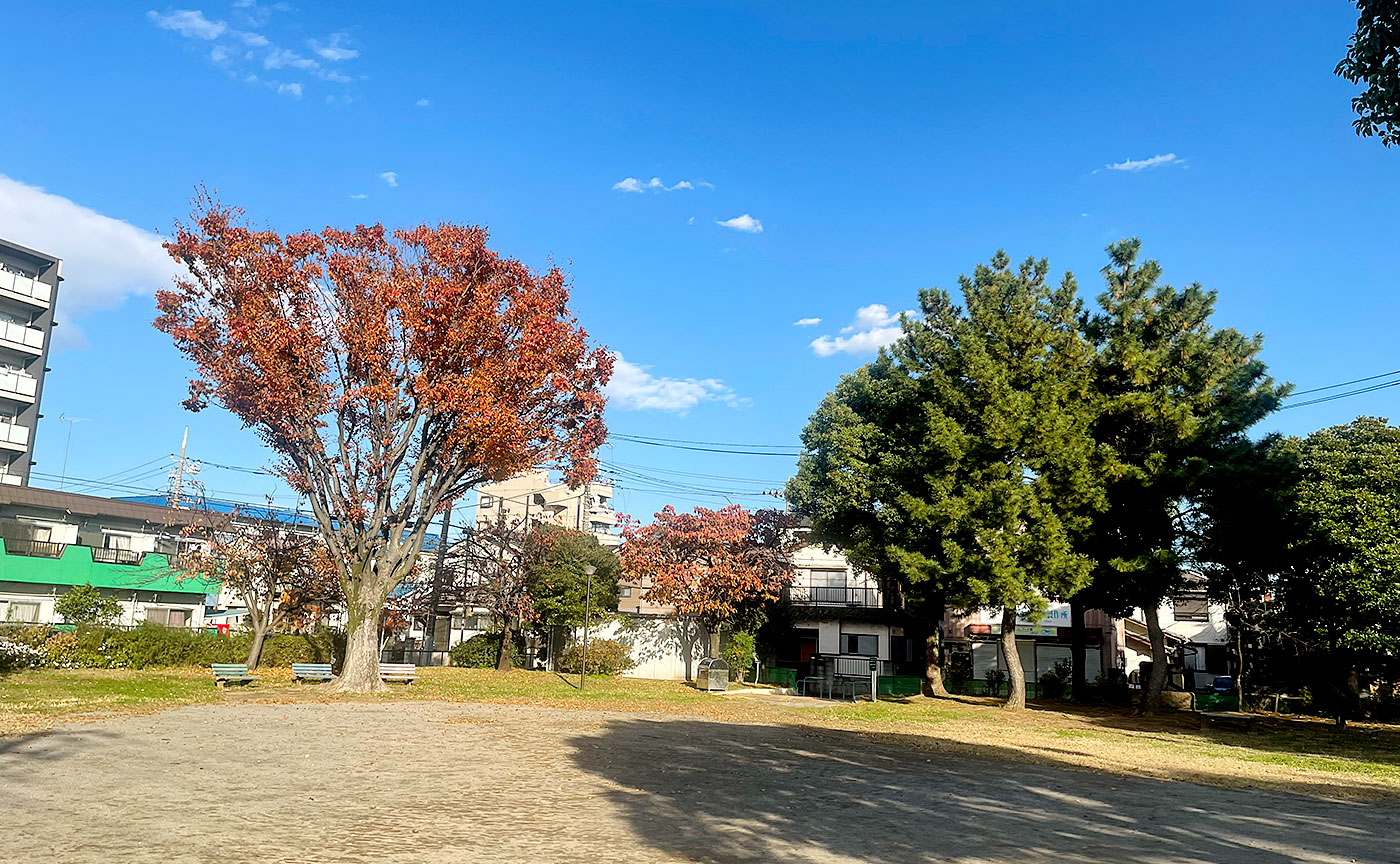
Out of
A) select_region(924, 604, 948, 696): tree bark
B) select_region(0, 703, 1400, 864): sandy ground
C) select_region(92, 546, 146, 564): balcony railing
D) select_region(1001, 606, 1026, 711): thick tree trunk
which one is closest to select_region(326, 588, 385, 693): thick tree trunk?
select_region(0, 703, 1400, 864): sandy ground

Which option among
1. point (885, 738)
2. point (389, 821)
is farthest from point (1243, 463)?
point (389, 821)

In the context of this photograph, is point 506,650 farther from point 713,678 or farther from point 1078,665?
point 1078,665

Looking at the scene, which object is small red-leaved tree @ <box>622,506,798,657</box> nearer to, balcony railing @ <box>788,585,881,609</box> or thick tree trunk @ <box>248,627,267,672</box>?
balcony railing @ <box>788,585,881,609</box>

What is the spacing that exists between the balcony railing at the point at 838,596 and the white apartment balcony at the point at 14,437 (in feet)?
137

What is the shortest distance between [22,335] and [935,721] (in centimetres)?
5197

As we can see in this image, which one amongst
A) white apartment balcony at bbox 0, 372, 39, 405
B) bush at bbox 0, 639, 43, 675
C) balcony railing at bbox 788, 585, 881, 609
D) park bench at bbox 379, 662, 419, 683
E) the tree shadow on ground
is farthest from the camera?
white apartment balcony at bbox 0, 372, 39, 405

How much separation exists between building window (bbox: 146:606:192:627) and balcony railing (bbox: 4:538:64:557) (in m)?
5.29

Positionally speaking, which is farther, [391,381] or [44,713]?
[391,381]

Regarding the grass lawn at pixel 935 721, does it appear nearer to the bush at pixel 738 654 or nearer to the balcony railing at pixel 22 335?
the bush at pixel 738 654

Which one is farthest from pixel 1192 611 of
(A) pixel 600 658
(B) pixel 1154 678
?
(A) pixel 600 658

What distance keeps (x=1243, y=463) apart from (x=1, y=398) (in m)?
57.9

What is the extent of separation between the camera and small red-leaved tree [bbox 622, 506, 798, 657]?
110 ft

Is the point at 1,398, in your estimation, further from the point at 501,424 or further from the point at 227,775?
the point at 227,775

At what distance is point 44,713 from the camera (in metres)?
Answer: 16.7
